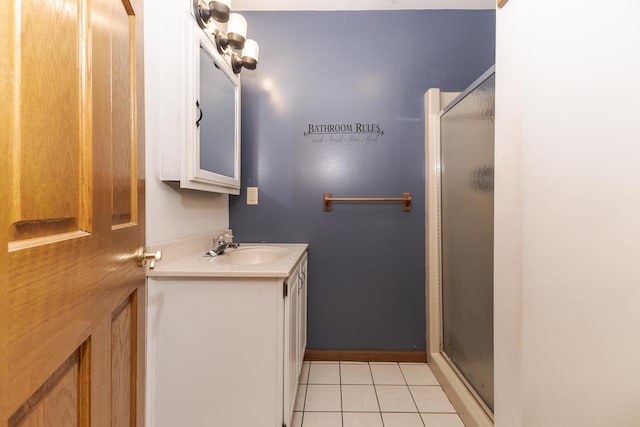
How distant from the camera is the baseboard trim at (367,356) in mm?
1909

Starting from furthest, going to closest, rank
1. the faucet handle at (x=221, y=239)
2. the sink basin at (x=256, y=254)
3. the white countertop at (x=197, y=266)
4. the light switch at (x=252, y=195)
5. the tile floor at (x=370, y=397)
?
the light switch at (x=252, y=195) → the sink basin at (x=256, y=254) → the faucet handle at (x=221, y=239) → the tile floor at (x=370, y=397) → the white countertop at (x=197, y=266)

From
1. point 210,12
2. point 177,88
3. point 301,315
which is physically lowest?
point 301,315

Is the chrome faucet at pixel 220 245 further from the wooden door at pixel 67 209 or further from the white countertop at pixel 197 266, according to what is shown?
the wooden door at pixel 67 209

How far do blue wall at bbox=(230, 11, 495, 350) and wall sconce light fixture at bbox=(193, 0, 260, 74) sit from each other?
11.8 inches

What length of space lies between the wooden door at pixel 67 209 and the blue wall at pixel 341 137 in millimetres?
1220

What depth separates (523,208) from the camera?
75cm

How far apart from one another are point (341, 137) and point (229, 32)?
2.94 ft

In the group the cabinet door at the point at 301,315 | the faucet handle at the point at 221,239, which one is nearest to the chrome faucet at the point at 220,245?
the faucet handle at the point at 221,239

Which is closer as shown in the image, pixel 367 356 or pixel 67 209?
pixel 67 209

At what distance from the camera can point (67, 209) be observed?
1.55 feet

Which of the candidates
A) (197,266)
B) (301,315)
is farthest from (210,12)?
(301,315)

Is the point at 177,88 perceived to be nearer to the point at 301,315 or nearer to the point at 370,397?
the point at 301,315

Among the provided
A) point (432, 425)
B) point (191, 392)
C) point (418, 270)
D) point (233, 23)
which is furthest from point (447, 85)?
point (191, 392)

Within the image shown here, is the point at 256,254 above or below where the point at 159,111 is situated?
below
